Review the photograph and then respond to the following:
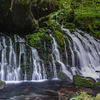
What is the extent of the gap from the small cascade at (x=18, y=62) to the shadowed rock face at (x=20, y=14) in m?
0.96

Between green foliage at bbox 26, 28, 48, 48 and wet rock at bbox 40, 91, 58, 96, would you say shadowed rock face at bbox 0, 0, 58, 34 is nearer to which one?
green foliage at bbox 26, 28, 48, 48

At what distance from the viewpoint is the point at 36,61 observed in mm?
10094

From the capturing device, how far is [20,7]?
31.7ft

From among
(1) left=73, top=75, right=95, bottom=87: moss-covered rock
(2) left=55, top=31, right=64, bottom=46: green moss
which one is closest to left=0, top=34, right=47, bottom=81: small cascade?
(1) left=73, top=75, right=95, bottom=87: moss-covered rock

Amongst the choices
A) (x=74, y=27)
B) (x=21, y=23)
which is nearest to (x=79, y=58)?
(x=21, y=23)

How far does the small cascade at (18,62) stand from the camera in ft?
29.7

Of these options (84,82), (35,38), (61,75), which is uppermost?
(35,38)

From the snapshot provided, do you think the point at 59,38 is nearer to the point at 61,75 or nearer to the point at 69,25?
the point at 61,75

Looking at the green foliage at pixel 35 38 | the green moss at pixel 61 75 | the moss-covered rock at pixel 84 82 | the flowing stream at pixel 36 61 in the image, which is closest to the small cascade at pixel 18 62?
the flowing stream at pixel 36 61

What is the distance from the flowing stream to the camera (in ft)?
30.4

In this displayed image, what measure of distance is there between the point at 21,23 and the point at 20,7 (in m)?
1.42

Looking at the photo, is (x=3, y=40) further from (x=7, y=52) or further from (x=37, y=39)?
(x=37, y=39)

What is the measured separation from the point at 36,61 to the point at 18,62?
118 cm

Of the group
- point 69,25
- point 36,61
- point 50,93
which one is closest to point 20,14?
point 36,61
